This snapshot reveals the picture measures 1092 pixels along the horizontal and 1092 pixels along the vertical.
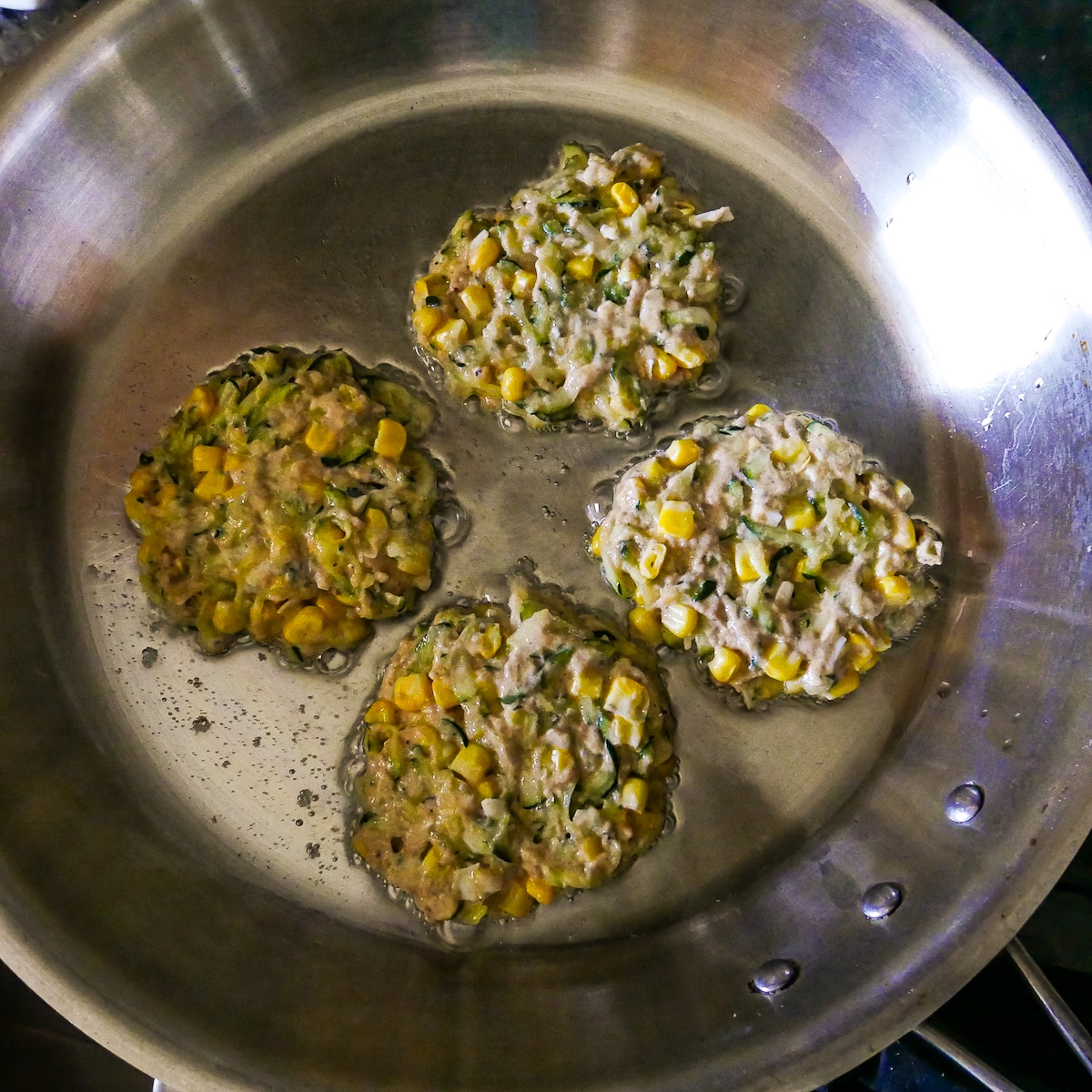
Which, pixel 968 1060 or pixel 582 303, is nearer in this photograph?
pixel 968 1060

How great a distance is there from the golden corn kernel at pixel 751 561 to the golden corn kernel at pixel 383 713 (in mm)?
558

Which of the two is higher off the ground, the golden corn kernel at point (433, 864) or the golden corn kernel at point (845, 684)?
the golden corn kernel at point (845, 684)

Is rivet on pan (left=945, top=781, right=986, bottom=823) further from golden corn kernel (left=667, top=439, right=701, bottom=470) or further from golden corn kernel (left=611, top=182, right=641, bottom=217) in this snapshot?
golden corn kernel (left=611, top=182, right=641, bottom=217)

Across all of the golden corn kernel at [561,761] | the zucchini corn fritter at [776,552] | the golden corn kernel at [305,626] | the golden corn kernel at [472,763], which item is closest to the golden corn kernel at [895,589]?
the zucchini corn fritter at [776,552]

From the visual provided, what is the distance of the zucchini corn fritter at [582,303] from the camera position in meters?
1.23

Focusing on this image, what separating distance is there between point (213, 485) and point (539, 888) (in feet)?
2.55

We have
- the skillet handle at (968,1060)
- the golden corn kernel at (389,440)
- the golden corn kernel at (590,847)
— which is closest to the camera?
the skillet handle at (968,1060)

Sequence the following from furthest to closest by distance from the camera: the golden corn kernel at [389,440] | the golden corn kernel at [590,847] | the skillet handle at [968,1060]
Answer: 1. the golden corn kernel at [389,440]
2. the golden corn kernel at [590,847]
3. the skillet handle at [968,1060]

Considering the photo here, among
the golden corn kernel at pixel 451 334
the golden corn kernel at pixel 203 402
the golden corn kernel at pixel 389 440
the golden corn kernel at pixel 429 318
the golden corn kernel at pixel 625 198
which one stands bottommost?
the golden corn kernel at pixel 389 440

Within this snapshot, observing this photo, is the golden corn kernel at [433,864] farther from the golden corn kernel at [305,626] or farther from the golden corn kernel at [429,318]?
the golden corn kernel at [429,318]

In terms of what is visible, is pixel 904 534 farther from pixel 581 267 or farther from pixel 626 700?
pixel 581 267

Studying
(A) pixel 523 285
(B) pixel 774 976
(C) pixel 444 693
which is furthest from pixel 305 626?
(B) pixel 774 976

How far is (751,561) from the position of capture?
1.14 m

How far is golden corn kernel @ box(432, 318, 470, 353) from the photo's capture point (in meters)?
1.25
